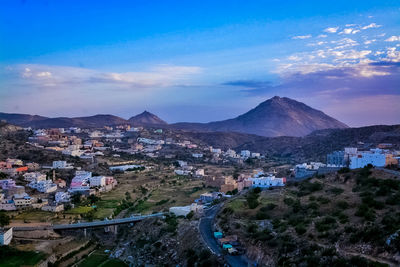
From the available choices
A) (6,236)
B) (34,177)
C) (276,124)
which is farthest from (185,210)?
(276,124)

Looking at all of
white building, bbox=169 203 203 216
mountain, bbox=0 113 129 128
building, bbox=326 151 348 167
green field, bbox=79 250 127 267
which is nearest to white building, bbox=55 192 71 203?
green field, bbox=79 250 127 267

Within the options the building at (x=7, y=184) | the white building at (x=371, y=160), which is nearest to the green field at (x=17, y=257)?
the building at (x=7, y=184)

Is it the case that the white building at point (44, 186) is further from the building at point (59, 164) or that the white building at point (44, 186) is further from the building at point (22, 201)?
the building at point (59, 164)

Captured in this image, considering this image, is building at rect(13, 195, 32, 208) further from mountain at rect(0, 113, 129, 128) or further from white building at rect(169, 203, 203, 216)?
mountain at rect(0, 113, 129, 128)

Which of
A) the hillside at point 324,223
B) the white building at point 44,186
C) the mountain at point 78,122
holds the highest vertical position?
the mountain at point 78,122

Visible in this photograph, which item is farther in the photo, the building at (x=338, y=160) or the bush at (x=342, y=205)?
the building at (x=338, y=160)

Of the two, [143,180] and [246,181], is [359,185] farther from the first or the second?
[143,180]

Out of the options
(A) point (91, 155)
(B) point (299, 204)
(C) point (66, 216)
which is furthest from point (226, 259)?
(A) point (91, 155)
